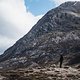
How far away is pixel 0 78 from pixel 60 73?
13.9 metres

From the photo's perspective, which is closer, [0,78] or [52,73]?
[0,78]

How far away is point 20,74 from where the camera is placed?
61.8 meters

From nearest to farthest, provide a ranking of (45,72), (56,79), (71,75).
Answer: (56,79) → (71,75) → (45,72)

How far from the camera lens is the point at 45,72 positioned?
65188 mm

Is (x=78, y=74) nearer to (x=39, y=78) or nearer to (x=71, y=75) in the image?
(x=71, y=75)

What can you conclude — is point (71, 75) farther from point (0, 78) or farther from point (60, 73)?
point (0, 78)

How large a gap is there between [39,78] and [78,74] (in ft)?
33.0

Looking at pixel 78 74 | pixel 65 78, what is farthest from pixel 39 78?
pixel 78 74

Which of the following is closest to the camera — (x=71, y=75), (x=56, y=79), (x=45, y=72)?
(x=56, y=79)

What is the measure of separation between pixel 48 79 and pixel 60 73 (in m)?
6.56

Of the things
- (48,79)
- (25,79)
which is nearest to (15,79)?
(25,79)

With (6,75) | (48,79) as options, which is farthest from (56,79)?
(6,75)

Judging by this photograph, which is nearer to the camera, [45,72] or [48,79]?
[48,79]

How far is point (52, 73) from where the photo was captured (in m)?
63.4
